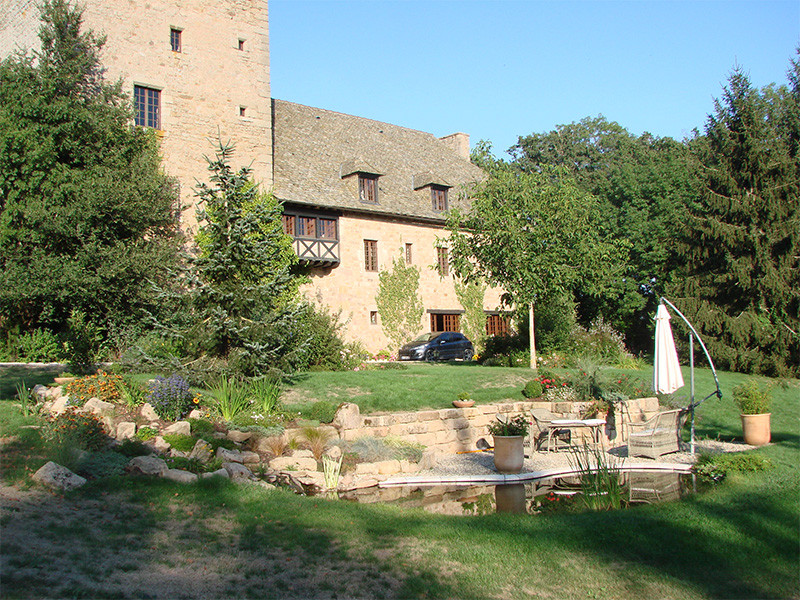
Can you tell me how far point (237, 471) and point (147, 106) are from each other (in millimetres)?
15529

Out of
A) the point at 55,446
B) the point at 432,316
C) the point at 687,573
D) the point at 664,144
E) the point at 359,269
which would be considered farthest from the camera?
the point at 664,144

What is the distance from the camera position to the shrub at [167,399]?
33.0 ft

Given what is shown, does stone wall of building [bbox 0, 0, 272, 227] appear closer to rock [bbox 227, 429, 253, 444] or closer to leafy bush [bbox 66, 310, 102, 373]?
leafy bush [bbox 66, 310, 102, 373]

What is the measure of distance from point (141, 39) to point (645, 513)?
65.4 ft

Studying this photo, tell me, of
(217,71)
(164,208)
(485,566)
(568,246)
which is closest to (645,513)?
(485,566)

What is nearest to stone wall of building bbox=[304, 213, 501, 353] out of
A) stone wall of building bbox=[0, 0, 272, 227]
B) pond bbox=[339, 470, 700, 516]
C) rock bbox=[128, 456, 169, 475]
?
stone wall of building bbox=[0, 0, 272, 227]

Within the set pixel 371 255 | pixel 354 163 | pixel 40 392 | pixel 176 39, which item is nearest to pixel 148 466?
pixel 40 392

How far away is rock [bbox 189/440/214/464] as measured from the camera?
28.0 ft

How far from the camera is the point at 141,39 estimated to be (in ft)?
66.1

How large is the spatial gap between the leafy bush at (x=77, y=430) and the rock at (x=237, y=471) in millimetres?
1553

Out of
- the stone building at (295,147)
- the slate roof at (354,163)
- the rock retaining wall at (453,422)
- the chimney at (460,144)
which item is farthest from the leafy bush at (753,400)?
the chimney at (460,144)

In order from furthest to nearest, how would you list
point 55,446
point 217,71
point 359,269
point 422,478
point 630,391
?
point 359,269, point 217,71, point 630,391, point 422,478, point 55,446

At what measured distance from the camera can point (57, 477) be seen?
6398 mm

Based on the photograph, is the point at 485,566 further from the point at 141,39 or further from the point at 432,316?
the point at 432,316
